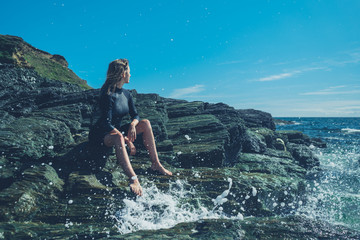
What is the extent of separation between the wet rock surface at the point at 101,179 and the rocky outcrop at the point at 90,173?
0.06 feet

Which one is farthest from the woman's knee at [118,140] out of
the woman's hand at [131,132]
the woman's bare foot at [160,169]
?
the woman's bare foot at [160,169]

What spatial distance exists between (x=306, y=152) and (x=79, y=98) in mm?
14811

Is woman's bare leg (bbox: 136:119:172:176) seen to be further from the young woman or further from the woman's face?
the woman's face

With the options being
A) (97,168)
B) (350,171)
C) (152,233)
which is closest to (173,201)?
(152,233)

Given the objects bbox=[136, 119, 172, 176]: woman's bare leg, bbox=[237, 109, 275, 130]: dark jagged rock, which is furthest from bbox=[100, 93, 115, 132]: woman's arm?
bbox=[237, 109, 275, 130]: dark jagged rock

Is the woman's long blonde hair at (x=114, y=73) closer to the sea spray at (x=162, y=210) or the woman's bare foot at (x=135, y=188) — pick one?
the woman's bare foot at (x=135, y=188)

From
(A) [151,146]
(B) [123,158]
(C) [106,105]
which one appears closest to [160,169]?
(A) [151,146]

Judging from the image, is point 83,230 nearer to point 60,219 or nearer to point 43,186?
point 60,219

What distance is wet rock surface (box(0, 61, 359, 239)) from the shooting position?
3859 millimetres

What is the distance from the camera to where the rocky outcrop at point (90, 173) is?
4012 millimetres

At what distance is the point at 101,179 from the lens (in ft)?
16.2

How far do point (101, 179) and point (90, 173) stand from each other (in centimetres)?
33

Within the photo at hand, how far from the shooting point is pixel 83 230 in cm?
380

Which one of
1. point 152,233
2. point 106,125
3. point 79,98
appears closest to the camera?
point 152,233
